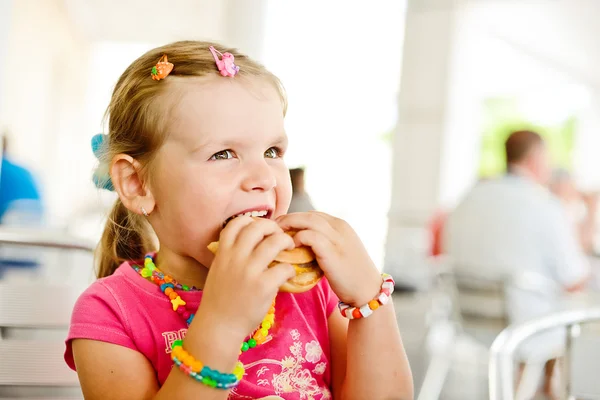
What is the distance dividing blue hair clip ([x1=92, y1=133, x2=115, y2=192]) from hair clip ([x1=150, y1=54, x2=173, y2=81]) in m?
0.20

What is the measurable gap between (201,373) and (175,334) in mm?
192

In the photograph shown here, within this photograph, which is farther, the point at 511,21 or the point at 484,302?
the point at 511,21

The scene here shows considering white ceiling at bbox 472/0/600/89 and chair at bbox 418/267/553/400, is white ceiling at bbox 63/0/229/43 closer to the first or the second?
white ceiling at bbox 472/0/600/89

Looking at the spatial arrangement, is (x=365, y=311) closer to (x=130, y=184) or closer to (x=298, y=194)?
(x=130, y=184)

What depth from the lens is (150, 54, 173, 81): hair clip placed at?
3.20 feet

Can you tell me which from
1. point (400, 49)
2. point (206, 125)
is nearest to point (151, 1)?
point (400, 49)

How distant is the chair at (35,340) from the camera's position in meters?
1.24

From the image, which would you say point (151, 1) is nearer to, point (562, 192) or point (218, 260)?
point (562, 192)

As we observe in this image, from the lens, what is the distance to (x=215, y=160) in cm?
95

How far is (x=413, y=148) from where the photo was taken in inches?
275

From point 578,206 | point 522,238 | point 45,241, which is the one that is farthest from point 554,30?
point 45,241

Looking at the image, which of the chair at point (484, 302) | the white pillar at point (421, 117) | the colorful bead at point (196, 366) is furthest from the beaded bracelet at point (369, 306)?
the white pillar at point (421, 117)

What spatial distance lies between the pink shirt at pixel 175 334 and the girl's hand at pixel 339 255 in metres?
0.14

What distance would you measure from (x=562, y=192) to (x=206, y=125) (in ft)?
16.1
